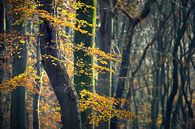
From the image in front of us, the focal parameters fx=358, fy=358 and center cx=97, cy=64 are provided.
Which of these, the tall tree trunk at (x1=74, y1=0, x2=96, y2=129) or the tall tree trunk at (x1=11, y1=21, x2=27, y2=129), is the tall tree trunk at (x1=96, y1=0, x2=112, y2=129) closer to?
the tall tree trunk at (x1=74, y1=0, x2=96, y2=129)

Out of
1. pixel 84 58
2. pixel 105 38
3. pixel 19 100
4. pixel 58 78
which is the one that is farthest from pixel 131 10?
pixel 58 78

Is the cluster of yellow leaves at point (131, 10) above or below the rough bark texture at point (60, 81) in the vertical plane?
above

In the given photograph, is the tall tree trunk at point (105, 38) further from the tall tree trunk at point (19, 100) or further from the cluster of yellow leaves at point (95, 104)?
the tall tree trunk at point (19, 100)

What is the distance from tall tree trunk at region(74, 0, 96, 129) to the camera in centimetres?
1255

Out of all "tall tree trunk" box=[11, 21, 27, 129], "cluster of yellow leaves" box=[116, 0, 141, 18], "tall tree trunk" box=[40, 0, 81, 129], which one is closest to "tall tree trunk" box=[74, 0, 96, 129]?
"tall tree trunk" box=[40, 0, 81, 129]

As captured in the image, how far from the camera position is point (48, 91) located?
2298cm

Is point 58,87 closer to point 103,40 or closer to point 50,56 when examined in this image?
point 50,56

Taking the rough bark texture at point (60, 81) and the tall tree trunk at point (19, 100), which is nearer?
the rough bark texture at point (60, 81)

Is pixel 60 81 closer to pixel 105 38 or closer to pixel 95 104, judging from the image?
pixel 95 104

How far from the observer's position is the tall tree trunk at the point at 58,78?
421 inches

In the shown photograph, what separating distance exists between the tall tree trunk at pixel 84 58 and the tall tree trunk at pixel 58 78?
169 centimetres

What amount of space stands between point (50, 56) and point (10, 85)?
2173 mm

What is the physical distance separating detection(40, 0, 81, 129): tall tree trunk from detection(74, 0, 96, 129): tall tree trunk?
1.69m

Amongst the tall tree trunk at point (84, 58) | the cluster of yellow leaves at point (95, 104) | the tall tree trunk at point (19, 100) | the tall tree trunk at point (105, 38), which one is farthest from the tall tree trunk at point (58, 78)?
the tall tree trunk at point (19, 100)
